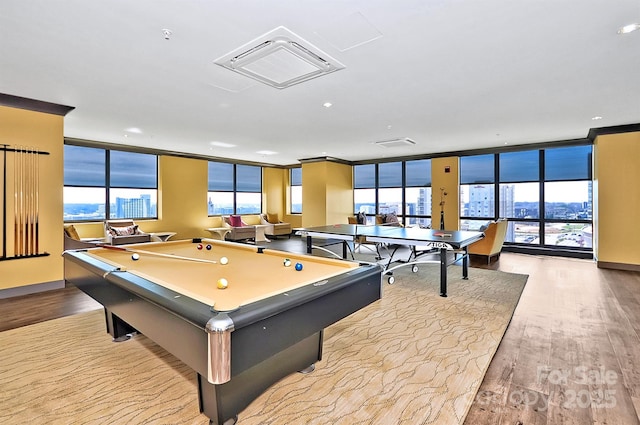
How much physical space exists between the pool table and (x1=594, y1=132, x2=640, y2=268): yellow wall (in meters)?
6.03

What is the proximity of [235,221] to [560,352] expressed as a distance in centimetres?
831

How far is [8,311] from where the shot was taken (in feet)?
11.8

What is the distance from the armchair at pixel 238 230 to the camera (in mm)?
8953

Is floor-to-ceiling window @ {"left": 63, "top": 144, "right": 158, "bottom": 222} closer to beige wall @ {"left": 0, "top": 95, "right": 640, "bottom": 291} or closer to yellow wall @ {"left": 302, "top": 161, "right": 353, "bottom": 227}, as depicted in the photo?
beige wall @ {"left": 0, "top": 95, "right": 640, "bottom": 291}

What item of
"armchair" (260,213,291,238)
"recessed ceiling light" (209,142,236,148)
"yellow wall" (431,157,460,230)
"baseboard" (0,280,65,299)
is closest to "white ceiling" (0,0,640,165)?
"recessed ceiling light" (209,142,236,148)

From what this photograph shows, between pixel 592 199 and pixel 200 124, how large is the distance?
8198mm

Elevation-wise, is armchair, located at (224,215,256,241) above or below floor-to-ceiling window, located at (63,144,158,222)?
below

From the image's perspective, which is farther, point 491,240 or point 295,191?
point 295,191

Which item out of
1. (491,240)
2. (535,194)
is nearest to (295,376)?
(491,240)

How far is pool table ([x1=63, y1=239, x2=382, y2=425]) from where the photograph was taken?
133 centimetres

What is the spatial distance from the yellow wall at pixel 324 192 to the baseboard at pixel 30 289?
656cm

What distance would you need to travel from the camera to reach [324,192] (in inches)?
380

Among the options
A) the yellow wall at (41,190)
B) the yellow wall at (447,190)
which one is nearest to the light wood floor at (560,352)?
the yellow wall at (41,190)

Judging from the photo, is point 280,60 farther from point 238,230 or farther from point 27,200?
point 238,230
